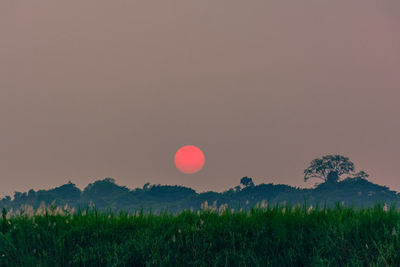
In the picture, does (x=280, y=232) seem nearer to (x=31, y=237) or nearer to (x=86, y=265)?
(x=86, y=265)

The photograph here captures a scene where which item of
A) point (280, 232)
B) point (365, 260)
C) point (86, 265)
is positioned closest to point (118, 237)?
point (86, 265)

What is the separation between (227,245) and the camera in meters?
11.4

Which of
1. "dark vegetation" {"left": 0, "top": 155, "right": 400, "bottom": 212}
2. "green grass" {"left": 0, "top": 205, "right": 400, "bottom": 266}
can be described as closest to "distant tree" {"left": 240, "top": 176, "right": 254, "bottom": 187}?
"dark vegetation" {"left": 0, "top": 155, "right": 400, "bottom": 212}

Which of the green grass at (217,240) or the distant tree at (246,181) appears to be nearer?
the green grass at (217,240)

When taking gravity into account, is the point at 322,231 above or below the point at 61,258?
above

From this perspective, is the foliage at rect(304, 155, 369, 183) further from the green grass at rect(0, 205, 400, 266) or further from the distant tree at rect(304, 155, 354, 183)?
the green grass at rect(0, 205, 400, 266)

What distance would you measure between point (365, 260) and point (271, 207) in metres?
2.84

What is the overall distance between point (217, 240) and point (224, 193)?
9949 cm

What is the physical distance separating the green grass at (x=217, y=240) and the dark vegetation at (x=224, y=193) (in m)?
75.8

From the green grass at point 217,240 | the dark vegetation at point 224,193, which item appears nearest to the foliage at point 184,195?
the dark vegetation at point 224,193

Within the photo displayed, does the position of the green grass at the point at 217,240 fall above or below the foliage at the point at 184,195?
below

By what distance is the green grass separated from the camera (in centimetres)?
1102

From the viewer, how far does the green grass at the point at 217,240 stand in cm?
1102

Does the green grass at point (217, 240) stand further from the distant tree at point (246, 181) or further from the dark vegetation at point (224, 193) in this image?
the distant tree at point (246, 181)
